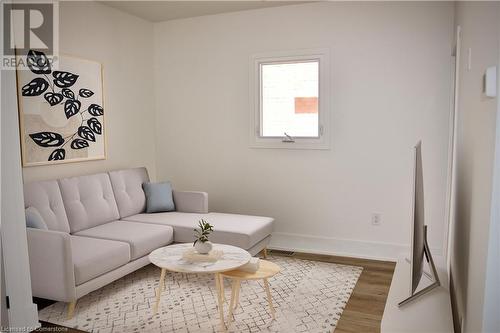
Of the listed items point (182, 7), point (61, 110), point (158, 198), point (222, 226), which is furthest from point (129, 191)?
point (182, 7)

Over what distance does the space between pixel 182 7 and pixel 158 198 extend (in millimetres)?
2105

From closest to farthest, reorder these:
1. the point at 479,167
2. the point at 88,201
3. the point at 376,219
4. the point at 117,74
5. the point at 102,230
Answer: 1. the point at 479,167
2. the point at 102,230
3. the point at 88,201
4. the point at 376,219
5. the point at 117,74

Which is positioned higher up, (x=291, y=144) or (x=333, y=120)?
(x=333, y=120)

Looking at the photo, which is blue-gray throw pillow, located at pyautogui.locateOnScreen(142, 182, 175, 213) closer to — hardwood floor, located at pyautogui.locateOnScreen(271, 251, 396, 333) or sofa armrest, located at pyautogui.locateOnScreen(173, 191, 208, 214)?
sofa armrest, located at pyautogui.locateOnScreen(173, 191, 208, 214)

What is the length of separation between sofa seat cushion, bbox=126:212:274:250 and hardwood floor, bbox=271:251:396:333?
616 millimetres

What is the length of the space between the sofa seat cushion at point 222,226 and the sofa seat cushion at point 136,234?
137 millimetres

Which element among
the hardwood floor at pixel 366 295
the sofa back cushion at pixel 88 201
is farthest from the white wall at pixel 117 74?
the hardwood floor at pixel 366 295

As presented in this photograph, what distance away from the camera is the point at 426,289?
2355 millimetres

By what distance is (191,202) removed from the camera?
15.2 ft

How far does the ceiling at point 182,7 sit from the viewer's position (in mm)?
4512

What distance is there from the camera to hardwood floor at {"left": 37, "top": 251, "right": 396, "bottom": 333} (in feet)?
9.61

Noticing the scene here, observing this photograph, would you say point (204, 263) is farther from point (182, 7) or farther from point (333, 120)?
point (182, 7)

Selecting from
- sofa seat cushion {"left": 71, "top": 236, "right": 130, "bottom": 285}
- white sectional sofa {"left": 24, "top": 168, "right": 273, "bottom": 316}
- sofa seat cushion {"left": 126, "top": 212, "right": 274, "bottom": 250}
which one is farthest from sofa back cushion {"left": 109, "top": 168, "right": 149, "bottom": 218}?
sofa seat cushion {"left": 71, "top": 236, "right": 130, "bottom": 285}

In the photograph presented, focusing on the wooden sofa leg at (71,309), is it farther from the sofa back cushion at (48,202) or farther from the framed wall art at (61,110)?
the framed wall art at (61,110)
